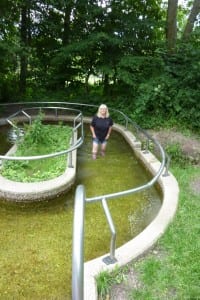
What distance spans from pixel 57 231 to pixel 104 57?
9.65 metres

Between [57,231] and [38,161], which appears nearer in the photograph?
[57,231]

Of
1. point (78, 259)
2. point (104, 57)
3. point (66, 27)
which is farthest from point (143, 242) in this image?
point (66, 27)

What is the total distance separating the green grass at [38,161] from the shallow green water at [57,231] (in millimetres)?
591

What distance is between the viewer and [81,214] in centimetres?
281

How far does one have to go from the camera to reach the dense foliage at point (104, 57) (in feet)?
37.1

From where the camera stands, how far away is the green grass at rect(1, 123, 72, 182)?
679 centimetres

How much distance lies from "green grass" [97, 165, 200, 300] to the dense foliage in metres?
6.35

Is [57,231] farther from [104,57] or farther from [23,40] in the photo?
[23,40]

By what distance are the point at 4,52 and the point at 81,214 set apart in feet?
31.3

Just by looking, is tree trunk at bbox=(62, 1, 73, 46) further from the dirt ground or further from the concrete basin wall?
the concrete basin wall

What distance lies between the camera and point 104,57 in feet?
44.1

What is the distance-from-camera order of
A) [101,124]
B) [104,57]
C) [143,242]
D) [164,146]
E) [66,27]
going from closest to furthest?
[143,242], [101,124], [164,146], [104,57], [66,27]

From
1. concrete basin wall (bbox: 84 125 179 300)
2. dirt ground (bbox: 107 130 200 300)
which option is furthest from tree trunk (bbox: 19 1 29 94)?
concrete basin wall (bbox: 84 125 179 300)

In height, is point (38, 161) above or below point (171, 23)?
below
